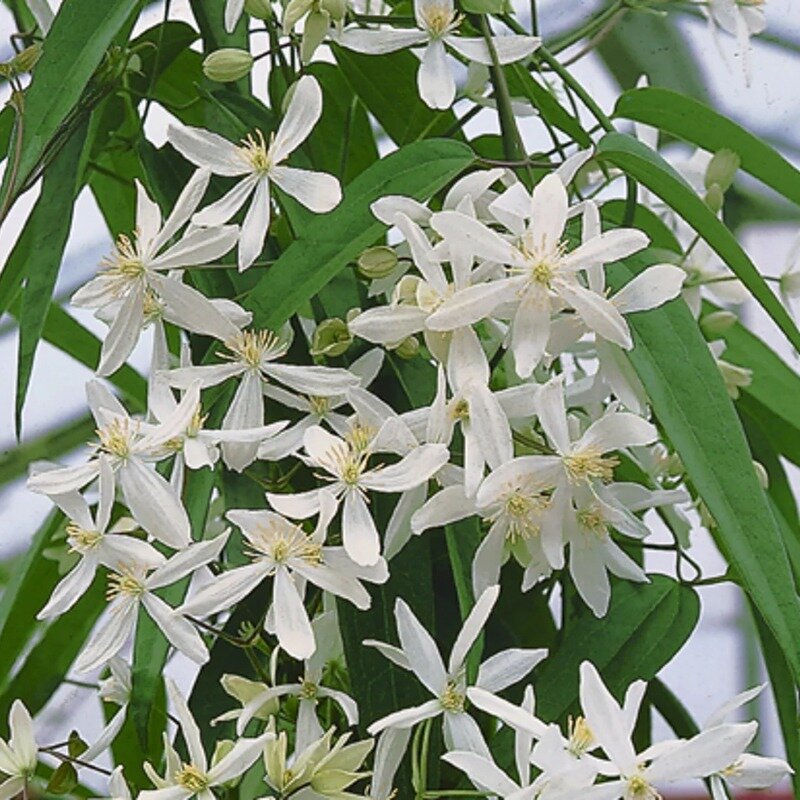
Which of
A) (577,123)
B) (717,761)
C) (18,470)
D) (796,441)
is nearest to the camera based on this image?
(717,761)

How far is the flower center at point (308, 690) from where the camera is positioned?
1.42ft

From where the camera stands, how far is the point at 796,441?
0.65 m

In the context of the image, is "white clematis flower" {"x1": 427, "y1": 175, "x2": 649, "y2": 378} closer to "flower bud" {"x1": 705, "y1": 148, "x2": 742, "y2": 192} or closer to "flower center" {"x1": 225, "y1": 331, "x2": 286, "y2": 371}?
"flower center" {"x1": 225, "y1": 331, "x2": 286, "y2": 371}

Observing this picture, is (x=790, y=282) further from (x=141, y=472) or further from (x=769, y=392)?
(x=141, y=472)

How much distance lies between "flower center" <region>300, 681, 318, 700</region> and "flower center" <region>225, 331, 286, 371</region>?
0.33 feet

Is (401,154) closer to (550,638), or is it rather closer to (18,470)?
(550,638)

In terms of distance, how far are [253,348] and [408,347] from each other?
0.05 metres

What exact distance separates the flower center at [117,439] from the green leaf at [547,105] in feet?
0.69

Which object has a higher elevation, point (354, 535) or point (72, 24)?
point (72, 24)

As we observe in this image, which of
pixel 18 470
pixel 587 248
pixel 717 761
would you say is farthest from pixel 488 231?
pixel 18 470

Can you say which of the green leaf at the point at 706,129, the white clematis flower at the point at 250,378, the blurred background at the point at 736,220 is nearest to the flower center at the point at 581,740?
the white clematis flower at the point at 250,378

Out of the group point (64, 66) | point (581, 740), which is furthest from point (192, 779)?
point (64, 66)

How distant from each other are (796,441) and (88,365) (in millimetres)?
363

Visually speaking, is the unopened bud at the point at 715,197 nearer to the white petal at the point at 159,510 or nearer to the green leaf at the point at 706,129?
the green leaf at the point at 706,129
